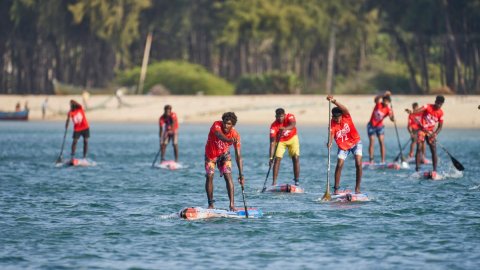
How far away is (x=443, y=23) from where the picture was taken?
7988 centimetres

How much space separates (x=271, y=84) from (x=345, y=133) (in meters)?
59.1

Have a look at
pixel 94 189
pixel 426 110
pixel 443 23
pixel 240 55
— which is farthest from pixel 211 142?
pixel 240 55

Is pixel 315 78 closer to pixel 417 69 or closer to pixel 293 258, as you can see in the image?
pixel 417 69

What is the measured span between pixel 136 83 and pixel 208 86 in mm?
7340

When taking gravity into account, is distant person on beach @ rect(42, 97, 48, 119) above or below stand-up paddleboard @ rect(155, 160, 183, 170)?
above

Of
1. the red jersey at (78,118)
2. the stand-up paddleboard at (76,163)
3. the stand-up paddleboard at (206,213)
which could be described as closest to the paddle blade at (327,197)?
the stand-up paddleboard at (206,213)

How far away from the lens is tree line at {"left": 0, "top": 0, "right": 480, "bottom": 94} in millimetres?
80875

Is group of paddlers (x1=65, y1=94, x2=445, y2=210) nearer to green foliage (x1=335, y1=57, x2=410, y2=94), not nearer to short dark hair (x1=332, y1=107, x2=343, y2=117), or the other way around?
short dark hair (x1=332, y1=107, x2=343, y2=117)

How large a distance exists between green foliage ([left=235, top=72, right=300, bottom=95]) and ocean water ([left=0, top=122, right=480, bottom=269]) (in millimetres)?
45354

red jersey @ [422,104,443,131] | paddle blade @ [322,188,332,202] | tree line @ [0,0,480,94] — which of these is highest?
tree line @ [0,0,480,94]

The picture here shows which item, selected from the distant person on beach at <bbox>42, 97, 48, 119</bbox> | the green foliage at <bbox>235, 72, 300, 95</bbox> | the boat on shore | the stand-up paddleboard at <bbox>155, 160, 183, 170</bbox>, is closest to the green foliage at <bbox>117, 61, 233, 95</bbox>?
the green foliage at <bbox>235, 72, 300, 95</bbox>

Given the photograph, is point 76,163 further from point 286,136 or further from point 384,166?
point 286,136

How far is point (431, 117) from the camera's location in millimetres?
29266

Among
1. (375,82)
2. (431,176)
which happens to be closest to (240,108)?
(375,82)
